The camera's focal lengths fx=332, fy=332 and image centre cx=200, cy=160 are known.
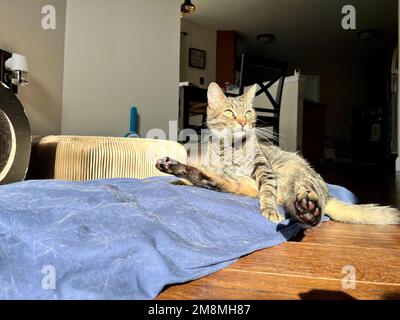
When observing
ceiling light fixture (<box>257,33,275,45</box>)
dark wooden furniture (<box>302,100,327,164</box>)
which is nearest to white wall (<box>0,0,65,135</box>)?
dark wooden furniture (<box>302,100,327,164</box>)

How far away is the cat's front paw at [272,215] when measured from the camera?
0.81 metres

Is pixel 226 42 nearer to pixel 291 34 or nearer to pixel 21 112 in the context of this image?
pixel 291 34

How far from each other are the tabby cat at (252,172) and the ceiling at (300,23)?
3.78m

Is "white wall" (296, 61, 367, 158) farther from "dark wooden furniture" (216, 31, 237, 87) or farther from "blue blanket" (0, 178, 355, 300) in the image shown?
"blue blanket" (0, 178, 355, 300)

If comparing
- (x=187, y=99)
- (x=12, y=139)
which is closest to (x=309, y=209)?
(x=12, y=139)

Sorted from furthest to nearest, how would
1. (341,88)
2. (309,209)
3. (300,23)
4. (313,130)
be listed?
(341,88) < (300,23) < (313,130) < (309,209)

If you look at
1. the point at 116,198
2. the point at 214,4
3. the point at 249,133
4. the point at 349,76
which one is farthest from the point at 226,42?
the point at 116,198

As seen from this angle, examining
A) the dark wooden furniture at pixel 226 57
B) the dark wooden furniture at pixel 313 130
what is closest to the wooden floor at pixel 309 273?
the dark wooden furniture at pixel 313 130

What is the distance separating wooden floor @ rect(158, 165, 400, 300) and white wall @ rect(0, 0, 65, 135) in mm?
1468

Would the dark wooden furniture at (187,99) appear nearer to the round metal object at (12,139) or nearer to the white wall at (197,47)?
the round metal object at (12,139)

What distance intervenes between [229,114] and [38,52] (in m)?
1.16

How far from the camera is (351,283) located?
51 cm

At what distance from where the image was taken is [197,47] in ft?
17.0

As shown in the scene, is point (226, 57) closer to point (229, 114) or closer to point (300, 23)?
point (300, 23)
